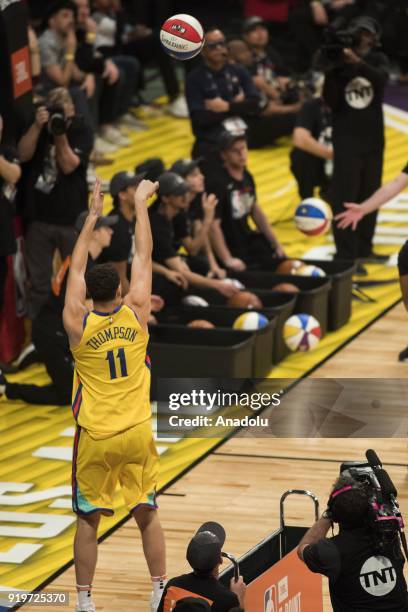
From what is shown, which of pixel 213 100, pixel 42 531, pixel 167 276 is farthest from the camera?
pixel 213 100

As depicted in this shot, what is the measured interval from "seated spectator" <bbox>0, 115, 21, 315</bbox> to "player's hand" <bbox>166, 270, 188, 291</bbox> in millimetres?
1332

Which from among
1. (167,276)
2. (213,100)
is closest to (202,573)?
(167,276)

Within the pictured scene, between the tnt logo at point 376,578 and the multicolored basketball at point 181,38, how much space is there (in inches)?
171

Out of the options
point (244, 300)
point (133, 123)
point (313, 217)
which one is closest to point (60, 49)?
point (133, 123)

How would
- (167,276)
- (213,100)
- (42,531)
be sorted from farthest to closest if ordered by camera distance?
(213,100) < (167,276) < (42,531)

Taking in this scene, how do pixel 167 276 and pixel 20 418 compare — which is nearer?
pixel 20 418

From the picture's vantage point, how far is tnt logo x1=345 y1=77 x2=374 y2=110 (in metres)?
13.6

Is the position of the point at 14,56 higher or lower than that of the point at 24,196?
higher

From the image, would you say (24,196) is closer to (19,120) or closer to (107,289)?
(19,120)

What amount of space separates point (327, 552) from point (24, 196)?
691 cm

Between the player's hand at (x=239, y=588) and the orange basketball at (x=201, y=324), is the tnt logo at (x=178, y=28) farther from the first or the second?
the player's hand at (x=239, y=588)

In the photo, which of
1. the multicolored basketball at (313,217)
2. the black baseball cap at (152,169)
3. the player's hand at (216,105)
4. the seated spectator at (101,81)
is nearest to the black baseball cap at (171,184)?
the black baseball cap at (152,169)

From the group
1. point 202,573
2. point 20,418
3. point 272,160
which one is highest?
point 202,573

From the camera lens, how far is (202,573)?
19.9 ft
